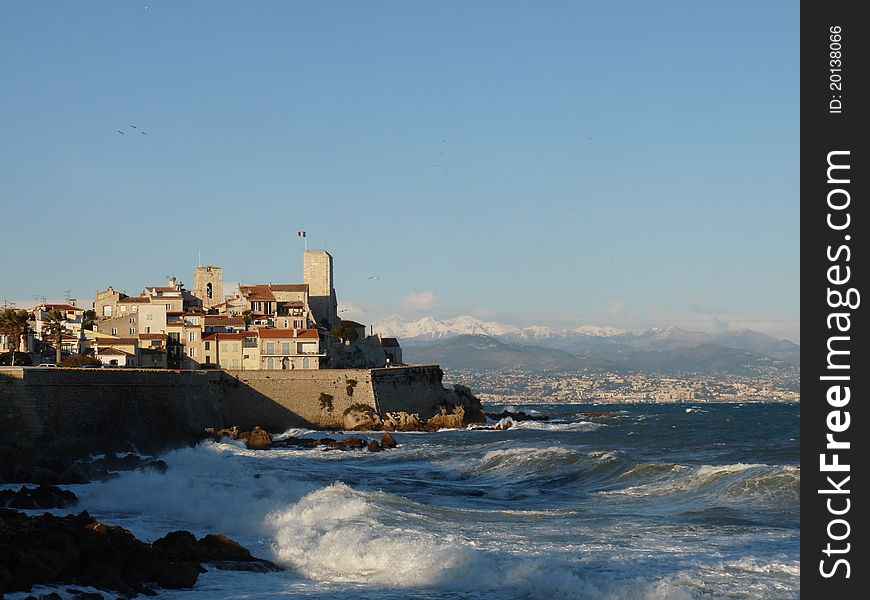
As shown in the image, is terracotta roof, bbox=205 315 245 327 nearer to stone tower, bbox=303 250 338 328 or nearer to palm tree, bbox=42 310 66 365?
palm tree, bbox=42 310 66 365

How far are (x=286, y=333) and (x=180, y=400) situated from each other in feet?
47.6

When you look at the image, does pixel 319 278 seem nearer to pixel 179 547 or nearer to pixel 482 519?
pixel 482 519

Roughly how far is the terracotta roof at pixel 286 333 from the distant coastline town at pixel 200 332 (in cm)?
6

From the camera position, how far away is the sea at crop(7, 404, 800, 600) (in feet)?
67.7

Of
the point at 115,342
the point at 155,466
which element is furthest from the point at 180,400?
the point at 115,342

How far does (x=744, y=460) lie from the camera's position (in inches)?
1686

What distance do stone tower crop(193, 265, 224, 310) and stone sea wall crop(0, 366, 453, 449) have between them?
23205 millimetres

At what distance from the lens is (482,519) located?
28.7 meters

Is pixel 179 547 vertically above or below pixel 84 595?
above

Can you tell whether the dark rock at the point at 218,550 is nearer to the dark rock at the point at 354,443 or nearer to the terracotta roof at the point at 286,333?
the dark rock at the point at 354,443

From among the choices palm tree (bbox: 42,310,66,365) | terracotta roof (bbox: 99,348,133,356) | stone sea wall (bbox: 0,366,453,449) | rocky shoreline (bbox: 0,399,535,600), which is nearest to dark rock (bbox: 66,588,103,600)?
rocky shoreline (bbox: 0,399,535,600)

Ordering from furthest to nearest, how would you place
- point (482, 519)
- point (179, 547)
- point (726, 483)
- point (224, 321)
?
point (224, 321), point (726, 483), point (482, 519), point (179, 547)
